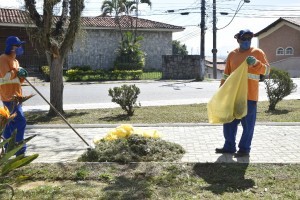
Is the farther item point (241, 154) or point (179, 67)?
point (179, 67)

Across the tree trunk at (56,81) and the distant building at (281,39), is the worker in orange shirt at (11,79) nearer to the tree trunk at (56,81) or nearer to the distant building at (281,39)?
the tree trunk at (56,81)

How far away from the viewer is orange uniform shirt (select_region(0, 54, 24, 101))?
565 cm

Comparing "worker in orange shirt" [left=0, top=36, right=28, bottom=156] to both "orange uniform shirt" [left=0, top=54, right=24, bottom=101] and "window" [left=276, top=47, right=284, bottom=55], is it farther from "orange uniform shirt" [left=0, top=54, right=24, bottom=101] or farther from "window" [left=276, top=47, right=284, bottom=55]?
"window" [left=276, top=47, right=284, bottom=55]

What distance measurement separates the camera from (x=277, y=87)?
37.4 ft

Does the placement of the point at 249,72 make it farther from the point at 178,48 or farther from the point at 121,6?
the point at 178,48

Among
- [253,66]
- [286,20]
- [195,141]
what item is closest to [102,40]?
[286,20]

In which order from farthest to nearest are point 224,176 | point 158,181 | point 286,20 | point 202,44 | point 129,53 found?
1. point 286,20
2. point 129,53
3. point 202,44
4. point 224,176
5. point 158,181

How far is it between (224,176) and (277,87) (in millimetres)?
7070

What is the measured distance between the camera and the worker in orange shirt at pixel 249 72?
566cm

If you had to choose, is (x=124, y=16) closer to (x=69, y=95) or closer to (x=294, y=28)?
(x=294, y=28)

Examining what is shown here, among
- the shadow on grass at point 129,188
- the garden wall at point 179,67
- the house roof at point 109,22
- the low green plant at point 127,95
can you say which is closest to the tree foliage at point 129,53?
the house roof at point 109,22

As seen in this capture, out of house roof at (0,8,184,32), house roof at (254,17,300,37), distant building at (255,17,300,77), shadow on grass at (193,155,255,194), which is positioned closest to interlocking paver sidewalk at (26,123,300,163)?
shadow on grass at (193,155,255,194)

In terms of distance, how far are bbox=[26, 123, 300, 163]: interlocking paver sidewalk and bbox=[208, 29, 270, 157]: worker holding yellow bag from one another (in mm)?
513

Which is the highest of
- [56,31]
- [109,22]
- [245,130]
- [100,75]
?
[109,22]
